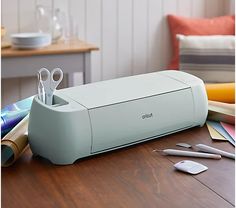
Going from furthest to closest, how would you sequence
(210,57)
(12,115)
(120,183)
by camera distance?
(210,57), (12,115), (120,183)

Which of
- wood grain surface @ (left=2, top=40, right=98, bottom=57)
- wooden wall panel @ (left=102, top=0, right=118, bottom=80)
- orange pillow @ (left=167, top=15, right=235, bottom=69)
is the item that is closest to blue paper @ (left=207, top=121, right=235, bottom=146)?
wood grain surface @ (left=2, top=40, right=98, bottom=57)

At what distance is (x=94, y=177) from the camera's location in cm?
135

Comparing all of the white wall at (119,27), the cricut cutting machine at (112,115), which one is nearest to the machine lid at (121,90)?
the cricut cutting machine at (112,115)

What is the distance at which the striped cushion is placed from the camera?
3.30 m

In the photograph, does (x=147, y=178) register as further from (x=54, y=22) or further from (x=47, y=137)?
(x=54, y=22)

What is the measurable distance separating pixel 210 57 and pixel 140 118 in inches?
74.0

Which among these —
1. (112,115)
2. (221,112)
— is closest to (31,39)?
(221,112)

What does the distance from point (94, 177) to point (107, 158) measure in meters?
0.13

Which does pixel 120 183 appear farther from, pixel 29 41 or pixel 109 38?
pixel 109 38

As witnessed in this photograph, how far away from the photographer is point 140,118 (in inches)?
60.5

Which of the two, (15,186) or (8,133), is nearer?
(15,186)

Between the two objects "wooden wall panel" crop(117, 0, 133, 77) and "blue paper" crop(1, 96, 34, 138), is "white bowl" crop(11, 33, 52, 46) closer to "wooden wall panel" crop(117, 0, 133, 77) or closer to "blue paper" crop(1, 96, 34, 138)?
"wooden wall panel" crop(117, 0, 133, 77)

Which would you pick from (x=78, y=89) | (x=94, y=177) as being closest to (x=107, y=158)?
(x=94, y=177)

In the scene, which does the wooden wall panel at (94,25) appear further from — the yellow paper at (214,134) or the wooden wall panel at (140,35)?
the yellow paper at (214,134)
